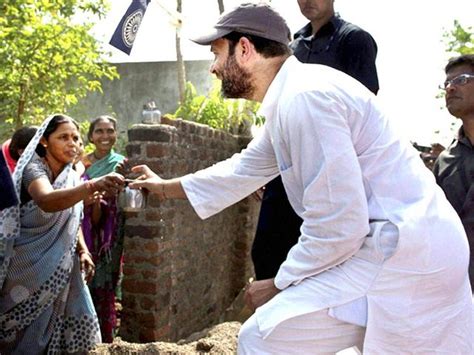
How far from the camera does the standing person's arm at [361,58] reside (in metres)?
2.83

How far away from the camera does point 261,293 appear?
6.06ft

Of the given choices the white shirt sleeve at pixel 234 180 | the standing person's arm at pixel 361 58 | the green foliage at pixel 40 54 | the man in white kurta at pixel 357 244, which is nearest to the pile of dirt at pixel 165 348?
the white shirt sleeve at pixel 234 180

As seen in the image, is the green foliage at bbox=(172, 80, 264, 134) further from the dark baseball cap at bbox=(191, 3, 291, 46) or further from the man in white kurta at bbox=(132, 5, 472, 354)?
the man in white kurta at bbox=(132, 5, 472, 354)

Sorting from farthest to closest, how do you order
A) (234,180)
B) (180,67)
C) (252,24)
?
(180,67)
(234,180)
(252,24)

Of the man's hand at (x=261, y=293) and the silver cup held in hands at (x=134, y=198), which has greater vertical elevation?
the silver cup held in hands at (x=134, y=198)

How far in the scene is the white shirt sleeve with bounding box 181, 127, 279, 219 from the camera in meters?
2.35

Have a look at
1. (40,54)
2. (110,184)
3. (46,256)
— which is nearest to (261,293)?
(110,184)

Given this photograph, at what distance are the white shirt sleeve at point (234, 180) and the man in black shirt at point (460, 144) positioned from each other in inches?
48.5

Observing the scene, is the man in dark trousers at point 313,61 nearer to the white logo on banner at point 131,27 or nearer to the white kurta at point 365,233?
the white kurta at point 365,233

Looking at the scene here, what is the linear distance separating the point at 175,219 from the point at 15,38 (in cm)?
390

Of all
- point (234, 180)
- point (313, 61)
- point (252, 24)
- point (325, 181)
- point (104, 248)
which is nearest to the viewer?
point (325, 181)

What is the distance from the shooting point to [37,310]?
10.3 feet

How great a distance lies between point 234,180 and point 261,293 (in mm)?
639

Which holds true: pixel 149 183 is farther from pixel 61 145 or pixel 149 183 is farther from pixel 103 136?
pixel 103 136
